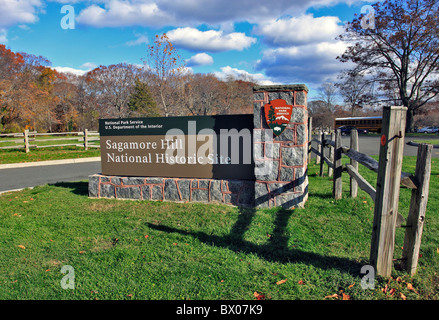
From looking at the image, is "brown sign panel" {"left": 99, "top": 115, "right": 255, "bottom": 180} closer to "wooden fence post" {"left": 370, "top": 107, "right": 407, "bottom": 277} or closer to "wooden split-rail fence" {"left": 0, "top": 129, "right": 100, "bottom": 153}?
"wooden fence post" {"left": 370, "top": 107, "right": 407, "bottom": 277}

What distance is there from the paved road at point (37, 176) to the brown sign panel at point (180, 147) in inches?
160

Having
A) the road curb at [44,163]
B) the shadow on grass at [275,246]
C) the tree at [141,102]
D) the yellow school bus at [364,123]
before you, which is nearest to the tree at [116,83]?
the tree at [141,102]

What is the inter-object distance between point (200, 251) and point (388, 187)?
2241mm

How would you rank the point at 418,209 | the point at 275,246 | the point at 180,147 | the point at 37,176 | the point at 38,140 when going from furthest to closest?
1. the point at 38,140
2. the point at 37,176
3. the point at 180,147
4. the point at 275,246
5. the point at 418,209

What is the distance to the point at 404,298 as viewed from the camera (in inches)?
107

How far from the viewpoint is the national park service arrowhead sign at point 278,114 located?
5047 mm

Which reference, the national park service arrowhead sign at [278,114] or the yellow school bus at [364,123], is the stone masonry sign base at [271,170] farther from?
the yellow school bus at [364,123]

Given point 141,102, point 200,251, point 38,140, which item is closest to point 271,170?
point 200,251

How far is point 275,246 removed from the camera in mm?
3852

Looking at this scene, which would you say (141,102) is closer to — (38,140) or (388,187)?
(38,140)
